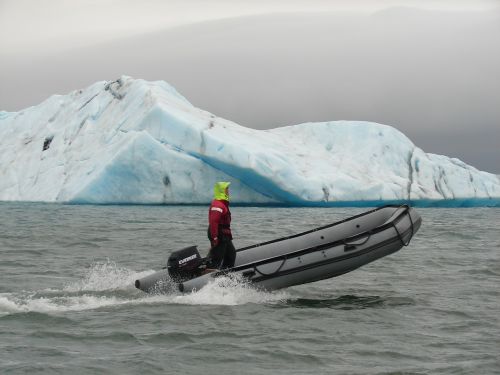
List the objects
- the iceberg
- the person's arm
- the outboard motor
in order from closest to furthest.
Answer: the person's arm
the outboard motor
the iceberg

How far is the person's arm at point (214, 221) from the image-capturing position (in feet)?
28.6

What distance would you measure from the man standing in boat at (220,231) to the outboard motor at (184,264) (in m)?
0.19

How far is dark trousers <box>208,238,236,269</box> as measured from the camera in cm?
892

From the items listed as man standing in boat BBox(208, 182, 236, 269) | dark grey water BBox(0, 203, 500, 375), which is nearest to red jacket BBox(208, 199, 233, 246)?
man standing in boat BBox(208, 182, 236, 269)

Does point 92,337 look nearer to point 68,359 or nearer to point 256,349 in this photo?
point 68,359

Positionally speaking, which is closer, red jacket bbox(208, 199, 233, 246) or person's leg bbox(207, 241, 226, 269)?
red jacket bbox(208, 199, 233, 246)

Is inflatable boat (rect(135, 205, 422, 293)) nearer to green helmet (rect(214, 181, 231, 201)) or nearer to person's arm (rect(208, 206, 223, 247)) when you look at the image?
person's arm (rect(208, 206, 223, 247))

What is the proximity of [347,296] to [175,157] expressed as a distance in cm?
2123

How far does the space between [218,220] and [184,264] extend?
74 cm

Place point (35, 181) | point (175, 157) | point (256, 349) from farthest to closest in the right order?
point (35, 181) → point (175, 157) → point (256, 349)

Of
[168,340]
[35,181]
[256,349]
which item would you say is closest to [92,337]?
[168,340]

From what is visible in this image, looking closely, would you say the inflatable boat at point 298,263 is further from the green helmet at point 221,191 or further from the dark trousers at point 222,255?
the green helmet at point 221,191

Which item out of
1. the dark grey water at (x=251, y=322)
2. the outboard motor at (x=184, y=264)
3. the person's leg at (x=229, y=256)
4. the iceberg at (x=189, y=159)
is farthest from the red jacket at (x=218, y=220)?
the iceberg at (x=189, y=159)

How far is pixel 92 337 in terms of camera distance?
6547 millimetres
